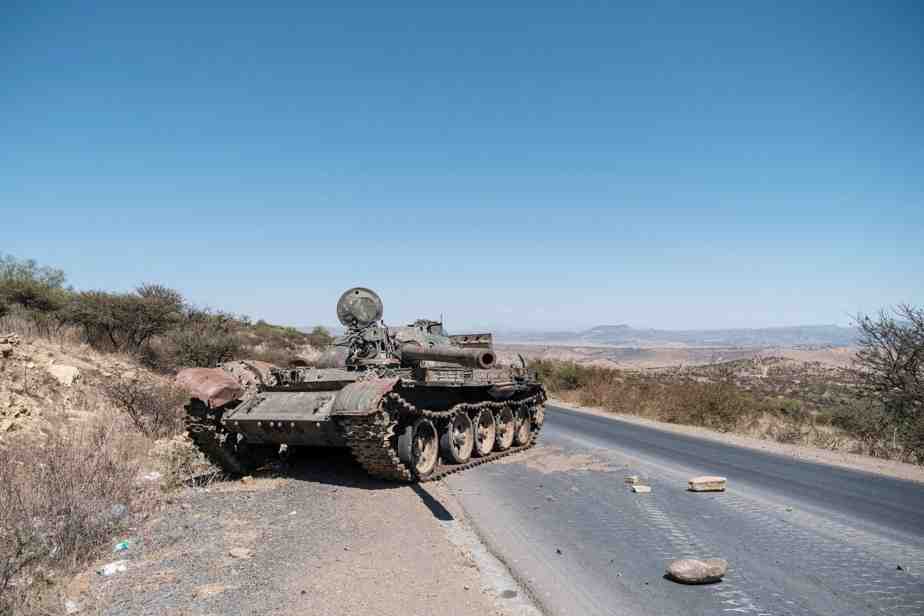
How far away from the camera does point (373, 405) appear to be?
834 cm

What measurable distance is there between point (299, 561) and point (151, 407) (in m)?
8.84

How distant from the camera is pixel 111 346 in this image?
2078 cm

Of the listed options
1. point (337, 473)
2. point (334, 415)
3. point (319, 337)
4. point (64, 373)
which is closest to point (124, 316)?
point (64, 373)

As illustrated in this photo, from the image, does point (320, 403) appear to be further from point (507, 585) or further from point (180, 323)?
point (180, 323)

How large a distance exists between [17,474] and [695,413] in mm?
18600

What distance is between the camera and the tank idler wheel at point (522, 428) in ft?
45.3

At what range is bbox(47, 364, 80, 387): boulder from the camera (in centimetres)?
1318

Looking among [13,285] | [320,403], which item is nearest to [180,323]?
[13,285]

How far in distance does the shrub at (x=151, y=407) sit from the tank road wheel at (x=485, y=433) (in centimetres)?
615

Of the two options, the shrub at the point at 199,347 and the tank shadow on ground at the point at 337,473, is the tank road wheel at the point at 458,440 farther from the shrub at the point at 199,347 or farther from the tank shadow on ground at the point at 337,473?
the shrub at the point at 199,347

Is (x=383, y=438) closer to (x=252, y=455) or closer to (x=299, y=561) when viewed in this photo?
(x=299, y=561)

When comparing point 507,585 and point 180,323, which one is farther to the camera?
point 180,323

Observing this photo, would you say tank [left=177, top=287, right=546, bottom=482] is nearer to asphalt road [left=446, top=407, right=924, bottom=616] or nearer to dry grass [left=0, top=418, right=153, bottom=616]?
asphalt road [left=446, top=407, right=924, bottom=616]

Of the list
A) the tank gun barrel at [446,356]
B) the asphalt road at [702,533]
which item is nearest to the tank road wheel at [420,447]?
the asphalt road at [702,533]
